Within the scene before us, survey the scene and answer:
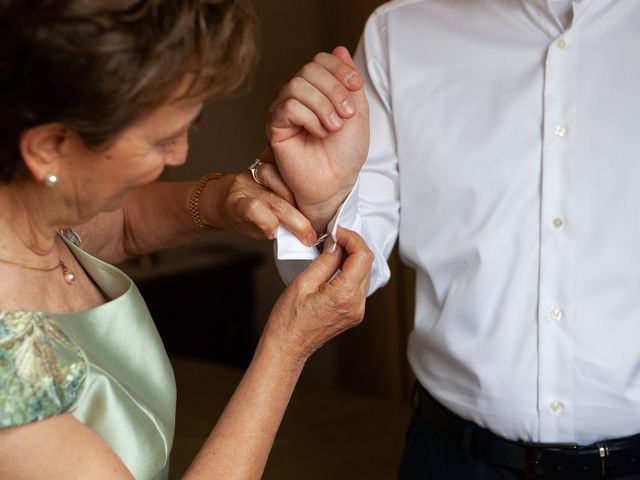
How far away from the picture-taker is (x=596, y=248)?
167cm

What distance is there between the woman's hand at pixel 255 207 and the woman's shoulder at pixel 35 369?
458 mm

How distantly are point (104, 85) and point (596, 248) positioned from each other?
985 millimetres

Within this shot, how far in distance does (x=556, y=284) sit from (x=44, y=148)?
3.19ft

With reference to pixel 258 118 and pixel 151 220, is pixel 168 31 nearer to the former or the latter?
pixel 151 220

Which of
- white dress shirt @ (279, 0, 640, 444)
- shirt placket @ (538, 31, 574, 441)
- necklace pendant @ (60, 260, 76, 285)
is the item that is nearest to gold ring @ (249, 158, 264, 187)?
white dress shirt @ (279, 0, 640, 444)

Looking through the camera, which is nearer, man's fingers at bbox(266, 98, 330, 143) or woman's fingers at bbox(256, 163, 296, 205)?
man's fingers at bbox(266, 98, 330, 143)

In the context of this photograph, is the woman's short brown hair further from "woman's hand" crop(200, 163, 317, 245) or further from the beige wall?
the beige wall

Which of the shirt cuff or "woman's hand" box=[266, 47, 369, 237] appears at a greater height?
"woman's hand" box=[266, 47, 369, 237]

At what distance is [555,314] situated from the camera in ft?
5.54

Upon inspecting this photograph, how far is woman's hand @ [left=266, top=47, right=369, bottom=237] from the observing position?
1512mm

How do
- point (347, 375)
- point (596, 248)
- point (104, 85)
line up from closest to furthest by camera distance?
point (104, 85) → point (596, 248) → point (347, 375)

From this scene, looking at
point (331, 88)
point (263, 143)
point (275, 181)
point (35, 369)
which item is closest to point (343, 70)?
point (331, 88)

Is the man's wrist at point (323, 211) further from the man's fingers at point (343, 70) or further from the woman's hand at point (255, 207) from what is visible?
the man's fingers at point (343, 70)

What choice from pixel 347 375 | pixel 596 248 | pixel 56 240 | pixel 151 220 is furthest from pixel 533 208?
pixel 347 375
